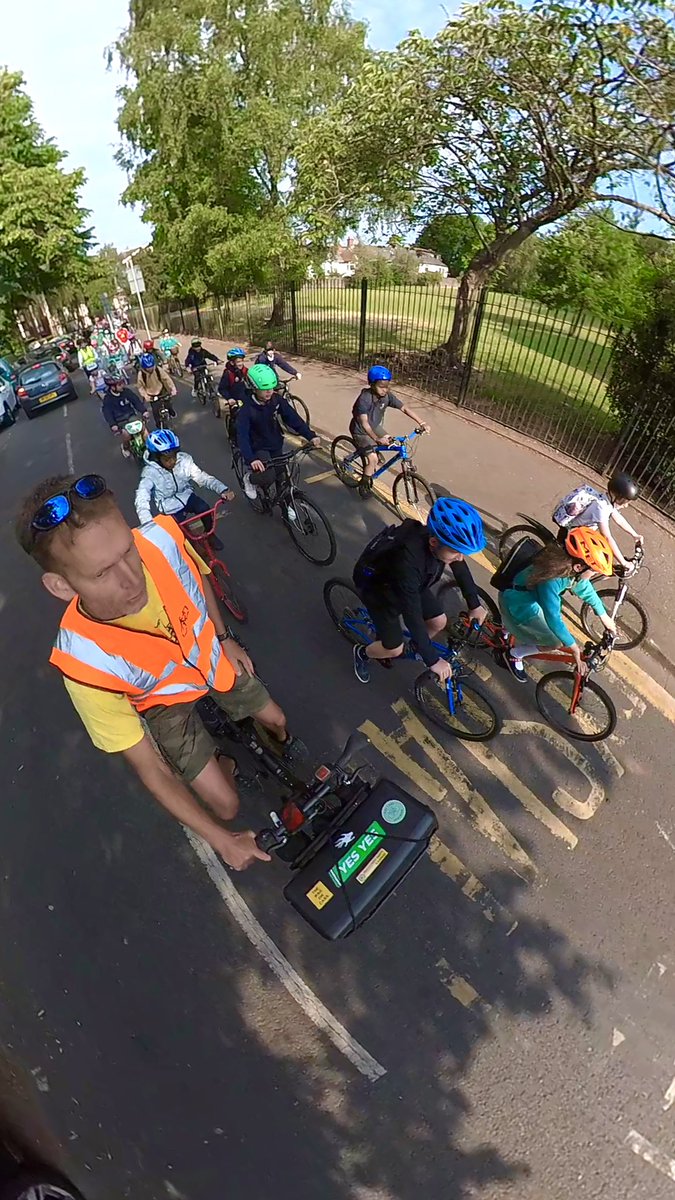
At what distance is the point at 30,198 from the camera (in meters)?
26.7

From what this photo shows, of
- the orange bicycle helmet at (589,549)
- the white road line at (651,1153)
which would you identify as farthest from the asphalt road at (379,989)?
the orange bicycle helmet at (589,549)

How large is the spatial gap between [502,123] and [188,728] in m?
12.1

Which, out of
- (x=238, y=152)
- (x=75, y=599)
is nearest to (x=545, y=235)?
(x=238, y=152)

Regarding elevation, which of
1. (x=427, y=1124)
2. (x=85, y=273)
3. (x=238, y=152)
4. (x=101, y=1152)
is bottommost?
(x=85, y=273)

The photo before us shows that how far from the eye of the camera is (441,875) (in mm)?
4066

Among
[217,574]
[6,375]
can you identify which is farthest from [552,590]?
[6,375]

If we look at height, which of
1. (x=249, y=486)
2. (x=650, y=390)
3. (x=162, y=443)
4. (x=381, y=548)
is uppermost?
(x=381, y=548)

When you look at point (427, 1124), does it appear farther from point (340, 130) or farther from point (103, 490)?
point (340, 130)

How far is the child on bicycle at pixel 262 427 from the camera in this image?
6453 mm

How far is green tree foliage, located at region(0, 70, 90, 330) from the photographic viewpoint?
26750mm

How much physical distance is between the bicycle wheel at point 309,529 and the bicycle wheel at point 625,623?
10.2 ft

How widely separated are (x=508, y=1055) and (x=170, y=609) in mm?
3374

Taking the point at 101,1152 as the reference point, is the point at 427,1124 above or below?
above

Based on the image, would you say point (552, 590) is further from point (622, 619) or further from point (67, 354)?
point (67, 354)
